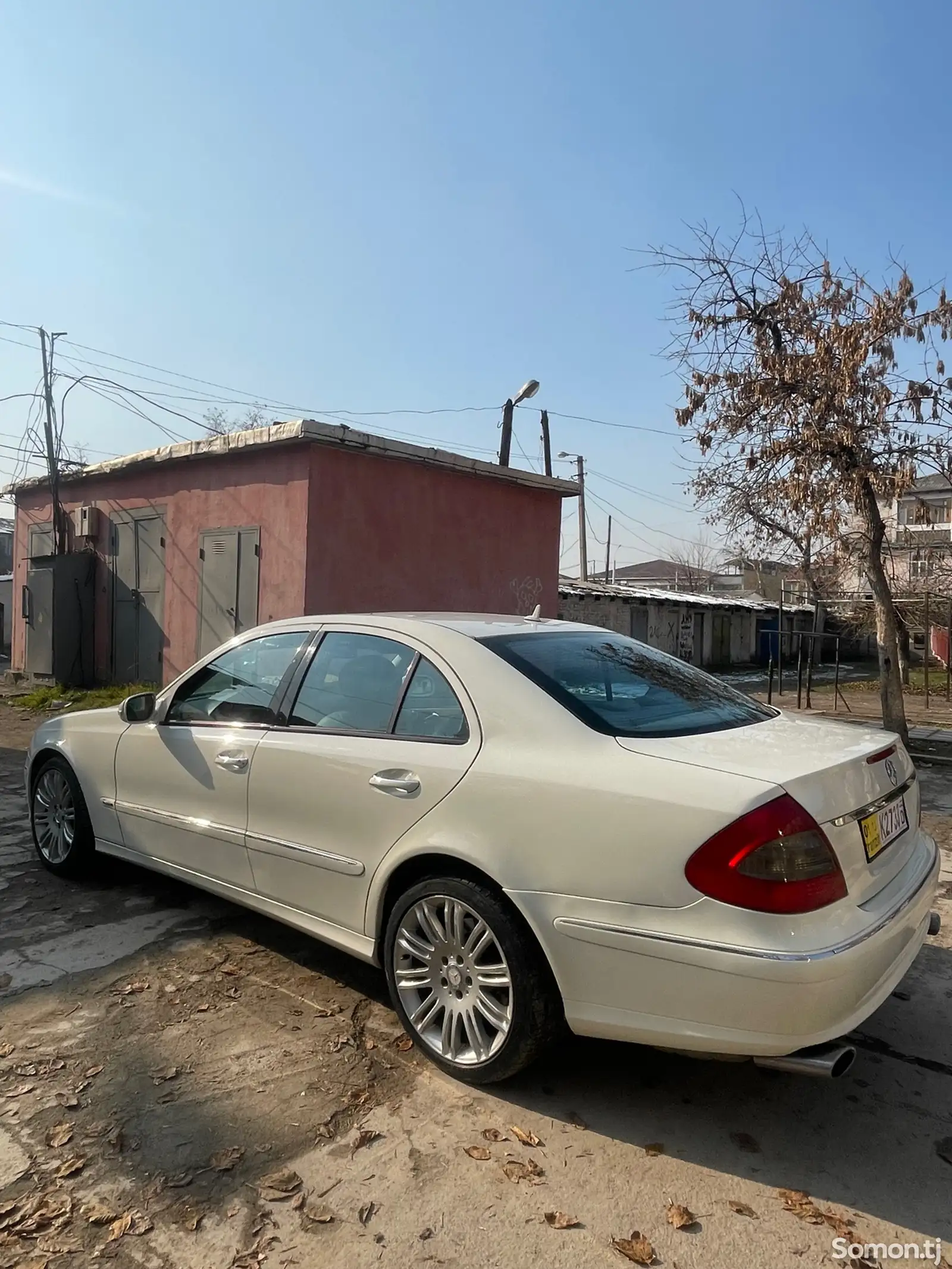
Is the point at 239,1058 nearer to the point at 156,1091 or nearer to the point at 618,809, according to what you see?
the point at 156,1091

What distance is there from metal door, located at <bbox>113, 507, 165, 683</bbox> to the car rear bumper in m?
11.2

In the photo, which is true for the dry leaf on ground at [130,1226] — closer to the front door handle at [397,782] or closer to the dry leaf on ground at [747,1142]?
the front door handle at [397,782]

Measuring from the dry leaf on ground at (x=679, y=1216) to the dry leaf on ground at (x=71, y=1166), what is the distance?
160 cm

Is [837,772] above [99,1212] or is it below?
above

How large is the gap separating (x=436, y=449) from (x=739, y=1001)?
9.93 metres

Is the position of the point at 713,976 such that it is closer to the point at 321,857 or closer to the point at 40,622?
the point at 321,857

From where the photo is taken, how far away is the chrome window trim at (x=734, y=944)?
2.24 m

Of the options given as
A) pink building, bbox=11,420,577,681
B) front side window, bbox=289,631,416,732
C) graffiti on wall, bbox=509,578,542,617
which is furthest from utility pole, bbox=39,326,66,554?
front side window, bbox=289,631,416,732

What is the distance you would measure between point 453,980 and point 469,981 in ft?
0.24

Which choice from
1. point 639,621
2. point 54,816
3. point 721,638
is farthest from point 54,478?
point 721,638

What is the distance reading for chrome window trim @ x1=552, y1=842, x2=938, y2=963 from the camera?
7.34 feet

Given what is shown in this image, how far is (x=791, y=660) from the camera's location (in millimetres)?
31578

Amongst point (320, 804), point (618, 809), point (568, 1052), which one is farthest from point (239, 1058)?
point (618, 809)

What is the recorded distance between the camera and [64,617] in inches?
548
